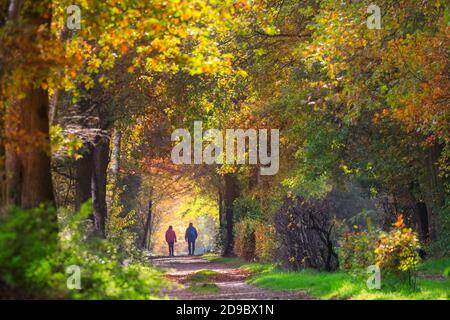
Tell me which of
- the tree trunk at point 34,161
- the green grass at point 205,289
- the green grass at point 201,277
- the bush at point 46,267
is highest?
the tree trunk at point 34,161

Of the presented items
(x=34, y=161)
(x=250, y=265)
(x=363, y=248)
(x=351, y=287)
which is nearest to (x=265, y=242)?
(x=250, y=265)

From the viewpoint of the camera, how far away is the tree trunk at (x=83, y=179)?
946 inches

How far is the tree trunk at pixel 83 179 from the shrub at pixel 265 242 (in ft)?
22.0

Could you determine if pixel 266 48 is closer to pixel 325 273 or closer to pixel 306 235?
pixel 306 235

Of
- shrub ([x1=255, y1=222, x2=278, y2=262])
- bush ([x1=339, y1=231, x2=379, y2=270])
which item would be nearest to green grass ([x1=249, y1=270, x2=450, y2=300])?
Result: bush ([x1=339, y1=231, x2=379, y2=270])

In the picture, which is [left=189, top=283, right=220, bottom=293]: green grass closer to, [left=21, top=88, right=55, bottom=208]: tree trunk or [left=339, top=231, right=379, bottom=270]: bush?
[left=339, top=231, right=379, bottom=270]: bush

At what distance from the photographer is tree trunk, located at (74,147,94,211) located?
78.8 feet

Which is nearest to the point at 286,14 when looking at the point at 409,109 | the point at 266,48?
the point at 266,48

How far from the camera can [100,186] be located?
88.6 ft

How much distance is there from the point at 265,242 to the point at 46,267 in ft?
70.5

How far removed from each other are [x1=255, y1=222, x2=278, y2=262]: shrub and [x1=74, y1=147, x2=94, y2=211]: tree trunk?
264 inches

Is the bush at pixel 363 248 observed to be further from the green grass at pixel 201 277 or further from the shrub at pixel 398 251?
the green grass at pixel 201 277

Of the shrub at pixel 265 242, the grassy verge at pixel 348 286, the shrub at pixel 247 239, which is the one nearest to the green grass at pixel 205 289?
the grassy verge at pixel 348 286
